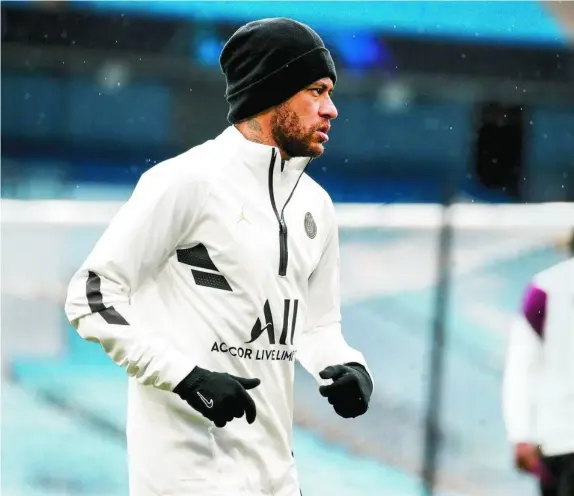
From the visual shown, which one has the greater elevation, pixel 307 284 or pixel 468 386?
pixel 307 284

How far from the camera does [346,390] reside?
1758 millimetres

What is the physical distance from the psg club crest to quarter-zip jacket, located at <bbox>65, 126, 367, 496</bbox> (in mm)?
43

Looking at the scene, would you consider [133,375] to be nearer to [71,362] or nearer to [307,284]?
[307,284]

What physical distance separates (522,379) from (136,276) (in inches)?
49.0

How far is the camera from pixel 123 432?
300 centimetres

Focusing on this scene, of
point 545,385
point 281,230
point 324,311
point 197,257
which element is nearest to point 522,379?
point 545,385

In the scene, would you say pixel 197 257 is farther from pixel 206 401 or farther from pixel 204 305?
pixel 206 401

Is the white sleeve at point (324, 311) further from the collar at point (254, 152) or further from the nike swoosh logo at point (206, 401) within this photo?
the nike swoosh logo at point (206, 401)

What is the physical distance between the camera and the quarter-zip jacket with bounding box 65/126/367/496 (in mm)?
1633

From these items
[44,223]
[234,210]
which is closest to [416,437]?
[44,223]

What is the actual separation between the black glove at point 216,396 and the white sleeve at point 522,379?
118 centimetres

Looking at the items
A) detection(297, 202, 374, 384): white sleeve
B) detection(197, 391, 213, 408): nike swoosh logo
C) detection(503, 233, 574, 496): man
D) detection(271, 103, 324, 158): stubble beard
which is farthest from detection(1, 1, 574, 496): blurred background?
detection(197, 391, 213, 408): nike swoosh logo

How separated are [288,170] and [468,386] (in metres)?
1.36

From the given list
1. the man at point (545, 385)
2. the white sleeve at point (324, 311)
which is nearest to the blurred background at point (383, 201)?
the man at point (545, 385)
